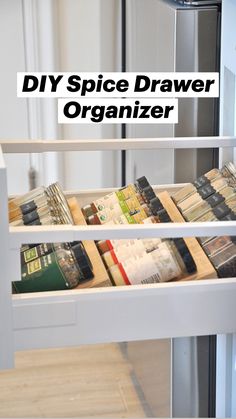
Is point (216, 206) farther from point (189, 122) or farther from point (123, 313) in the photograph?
point (189, 122)

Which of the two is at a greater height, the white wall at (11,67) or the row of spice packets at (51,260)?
the white wall at (11,67)

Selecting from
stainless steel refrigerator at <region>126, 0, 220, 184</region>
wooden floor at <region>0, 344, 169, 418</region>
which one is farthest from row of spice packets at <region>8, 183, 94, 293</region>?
wooden floor at <region>0, 344, 169, 418</region>

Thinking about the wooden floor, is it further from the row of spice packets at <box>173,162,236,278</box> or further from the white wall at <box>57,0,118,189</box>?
the row of spice packets at <box>173,162,236,278</box>

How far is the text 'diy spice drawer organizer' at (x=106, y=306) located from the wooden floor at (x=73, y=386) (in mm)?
940

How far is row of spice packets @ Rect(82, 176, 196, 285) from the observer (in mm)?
914

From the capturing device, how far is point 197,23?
1321 mm

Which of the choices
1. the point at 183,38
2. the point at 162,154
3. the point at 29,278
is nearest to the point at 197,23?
the point at 183,38

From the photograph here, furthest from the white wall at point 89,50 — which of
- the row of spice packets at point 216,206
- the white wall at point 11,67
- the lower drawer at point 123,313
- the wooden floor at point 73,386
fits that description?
the lower drawer at point 123,313

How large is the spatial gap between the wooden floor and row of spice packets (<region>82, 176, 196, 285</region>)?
2.76ft

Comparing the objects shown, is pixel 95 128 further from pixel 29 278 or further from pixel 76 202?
pixel 29 278

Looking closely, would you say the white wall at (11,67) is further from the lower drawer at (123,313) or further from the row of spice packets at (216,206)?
the lower drawer at (123,313)

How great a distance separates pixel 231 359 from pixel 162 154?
0.48 metres

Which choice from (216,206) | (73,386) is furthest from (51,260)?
(73,386)

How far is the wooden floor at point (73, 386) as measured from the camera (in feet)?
5.78
